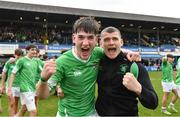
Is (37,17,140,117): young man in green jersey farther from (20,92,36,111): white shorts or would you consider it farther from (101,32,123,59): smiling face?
(20,92,36,111): white shorts

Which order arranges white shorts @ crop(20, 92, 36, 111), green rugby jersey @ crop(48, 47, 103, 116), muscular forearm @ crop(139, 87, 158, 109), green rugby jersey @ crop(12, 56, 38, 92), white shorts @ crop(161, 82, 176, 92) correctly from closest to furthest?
muscular forearm @ crop(139, 87, 158, 109) → green rugby jersey @ crop(48, 47, 103, 116) → white shorts @ crop(20, 92, 36, 111) → green rugby jersey @ crop(12, 56, 38, 92) → white shorts @ crop(161, 82, 176, 92)

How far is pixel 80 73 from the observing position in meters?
4.14

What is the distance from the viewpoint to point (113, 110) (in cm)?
402

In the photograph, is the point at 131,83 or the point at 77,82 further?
the point at 77,82

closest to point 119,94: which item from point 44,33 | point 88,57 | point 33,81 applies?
point 88,57

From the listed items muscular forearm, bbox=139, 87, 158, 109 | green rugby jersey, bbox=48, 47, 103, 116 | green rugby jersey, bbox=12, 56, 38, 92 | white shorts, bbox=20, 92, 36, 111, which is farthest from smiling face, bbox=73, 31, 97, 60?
green rugby jersey, bbox=12, 56, 38, 92

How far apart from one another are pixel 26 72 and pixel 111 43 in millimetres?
6405

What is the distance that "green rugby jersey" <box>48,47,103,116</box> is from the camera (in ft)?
13.5

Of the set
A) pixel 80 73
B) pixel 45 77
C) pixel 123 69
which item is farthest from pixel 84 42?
pixel 45 77

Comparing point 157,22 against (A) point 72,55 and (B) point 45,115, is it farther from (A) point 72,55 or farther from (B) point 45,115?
(A) point 72,55

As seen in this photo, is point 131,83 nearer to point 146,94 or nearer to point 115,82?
point 146,94

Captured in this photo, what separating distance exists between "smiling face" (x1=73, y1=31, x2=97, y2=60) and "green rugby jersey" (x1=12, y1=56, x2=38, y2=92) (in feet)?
19.6

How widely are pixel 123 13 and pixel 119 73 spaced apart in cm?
4669

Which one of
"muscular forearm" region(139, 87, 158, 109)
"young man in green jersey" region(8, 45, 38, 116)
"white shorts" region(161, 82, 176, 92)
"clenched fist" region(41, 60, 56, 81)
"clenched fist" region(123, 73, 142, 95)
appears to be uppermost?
"clenched fist" region(41, 60, 56, 81)
